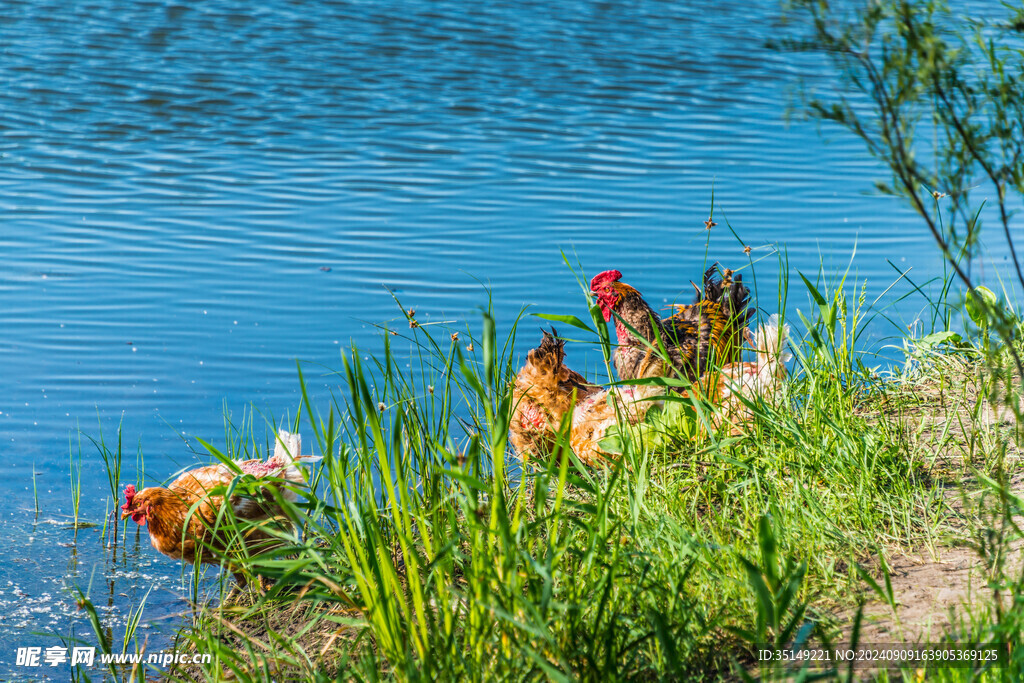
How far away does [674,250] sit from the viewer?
7.04m

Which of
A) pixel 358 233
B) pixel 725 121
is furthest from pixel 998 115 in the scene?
pixel 725 121

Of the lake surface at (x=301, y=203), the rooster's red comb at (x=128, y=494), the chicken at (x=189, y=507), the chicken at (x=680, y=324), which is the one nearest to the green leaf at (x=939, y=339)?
the lake surface at (x=301, y=203)

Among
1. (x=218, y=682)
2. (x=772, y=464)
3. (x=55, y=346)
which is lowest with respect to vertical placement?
(x=55, y=346)

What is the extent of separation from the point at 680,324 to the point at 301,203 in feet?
14.5

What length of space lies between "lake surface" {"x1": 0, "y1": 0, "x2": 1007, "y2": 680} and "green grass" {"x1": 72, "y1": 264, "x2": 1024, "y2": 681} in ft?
3.47

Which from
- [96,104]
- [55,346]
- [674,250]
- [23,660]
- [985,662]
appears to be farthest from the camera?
[96,104]

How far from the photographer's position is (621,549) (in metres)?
2.68

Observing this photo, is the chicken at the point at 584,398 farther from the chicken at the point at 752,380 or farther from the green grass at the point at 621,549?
the green grass at the point at 621,549

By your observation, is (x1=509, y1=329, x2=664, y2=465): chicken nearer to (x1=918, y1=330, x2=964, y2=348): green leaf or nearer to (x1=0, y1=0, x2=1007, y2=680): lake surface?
(x1=0, y1=0, x2=1007, y2=680): lake surface

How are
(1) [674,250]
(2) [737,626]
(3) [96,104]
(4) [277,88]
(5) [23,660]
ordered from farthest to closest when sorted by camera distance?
(4) [277,88] → (3) [96,104] → (1) [674,250] → (5) [23,660] → (2) [737,626]

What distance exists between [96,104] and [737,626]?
1015 cm

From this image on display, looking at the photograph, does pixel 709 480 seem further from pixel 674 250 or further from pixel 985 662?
pixel 674 250

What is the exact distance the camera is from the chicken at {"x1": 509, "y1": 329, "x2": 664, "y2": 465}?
4145mm

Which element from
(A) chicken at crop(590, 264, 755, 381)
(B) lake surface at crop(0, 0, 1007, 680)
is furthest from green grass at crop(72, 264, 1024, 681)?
(B) lake surface at crop(0, 0, 1007, 680)
